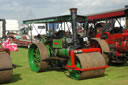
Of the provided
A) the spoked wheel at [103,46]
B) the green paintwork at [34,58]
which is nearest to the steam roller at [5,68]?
the green paintwork at [34,58]

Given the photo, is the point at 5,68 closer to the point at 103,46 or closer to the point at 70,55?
the point at 70,55

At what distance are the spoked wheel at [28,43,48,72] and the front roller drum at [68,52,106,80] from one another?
117 cm

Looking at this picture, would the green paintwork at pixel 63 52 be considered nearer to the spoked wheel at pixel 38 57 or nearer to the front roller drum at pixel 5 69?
the spoked wheel at pixel 38 57

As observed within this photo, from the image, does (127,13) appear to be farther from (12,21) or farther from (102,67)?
(12,21)

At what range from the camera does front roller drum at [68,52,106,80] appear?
476cm

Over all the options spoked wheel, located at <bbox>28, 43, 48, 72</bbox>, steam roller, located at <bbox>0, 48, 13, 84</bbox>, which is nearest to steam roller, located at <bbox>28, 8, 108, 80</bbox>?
spoked wheel, located at <bbox>28, 43, 48, 72</bbox>

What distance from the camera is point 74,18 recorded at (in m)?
5.29

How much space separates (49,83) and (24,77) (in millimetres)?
1046

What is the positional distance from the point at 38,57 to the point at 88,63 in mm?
2115

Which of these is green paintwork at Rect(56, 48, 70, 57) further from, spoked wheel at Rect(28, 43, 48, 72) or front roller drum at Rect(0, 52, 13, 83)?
front roller drum at Rect(0, 52, 13, 83)

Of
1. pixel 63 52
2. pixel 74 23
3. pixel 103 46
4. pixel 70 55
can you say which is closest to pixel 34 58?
pixel 63 52

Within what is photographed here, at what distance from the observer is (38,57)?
20.9ft

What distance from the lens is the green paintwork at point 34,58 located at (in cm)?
638

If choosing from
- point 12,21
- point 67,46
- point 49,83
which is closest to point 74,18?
point 67,46
